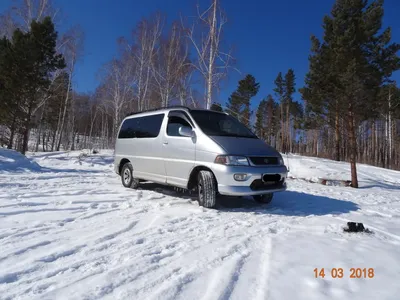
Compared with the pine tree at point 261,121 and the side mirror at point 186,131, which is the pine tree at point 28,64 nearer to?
the side mirror at point 186,131

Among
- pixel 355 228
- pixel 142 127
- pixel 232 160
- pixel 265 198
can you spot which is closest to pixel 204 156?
pixel 232 160

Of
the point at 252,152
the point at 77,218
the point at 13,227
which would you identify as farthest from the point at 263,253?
the point at 13,227

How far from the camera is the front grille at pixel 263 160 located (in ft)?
15.0

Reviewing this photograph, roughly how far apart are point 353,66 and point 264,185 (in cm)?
832

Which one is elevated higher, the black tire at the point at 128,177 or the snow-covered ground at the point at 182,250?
the black tire at the point at 128,177

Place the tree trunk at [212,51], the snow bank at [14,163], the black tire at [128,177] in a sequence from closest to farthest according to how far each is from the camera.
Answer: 1. the black tire at [128,177]
2. the snow bank at [14,163]
3. the tree trunk at [212,51]

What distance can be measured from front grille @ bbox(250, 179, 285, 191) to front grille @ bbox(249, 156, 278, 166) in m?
0.33

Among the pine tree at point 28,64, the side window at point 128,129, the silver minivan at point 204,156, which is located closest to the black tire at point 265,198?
the silver minivan at point 204,156

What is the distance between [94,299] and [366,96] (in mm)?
12068

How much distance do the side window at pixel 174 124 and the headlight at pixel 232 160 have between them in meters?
1.21

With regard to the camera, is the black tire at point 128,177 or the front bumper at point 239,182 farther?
the black tire at point 128,177

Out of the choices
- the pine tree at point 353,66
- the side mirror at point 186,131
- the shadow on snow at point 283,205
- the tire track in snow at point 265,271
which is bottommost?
the tire track in snow at point 265,271

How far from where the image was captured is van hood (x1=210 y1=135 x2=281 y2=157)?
4.57 meters

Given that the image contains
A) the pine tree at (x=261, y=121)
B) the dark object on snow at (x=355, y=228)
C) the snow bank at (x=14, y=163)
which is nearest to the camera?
the dark object on snow at (x=355, y=228)
